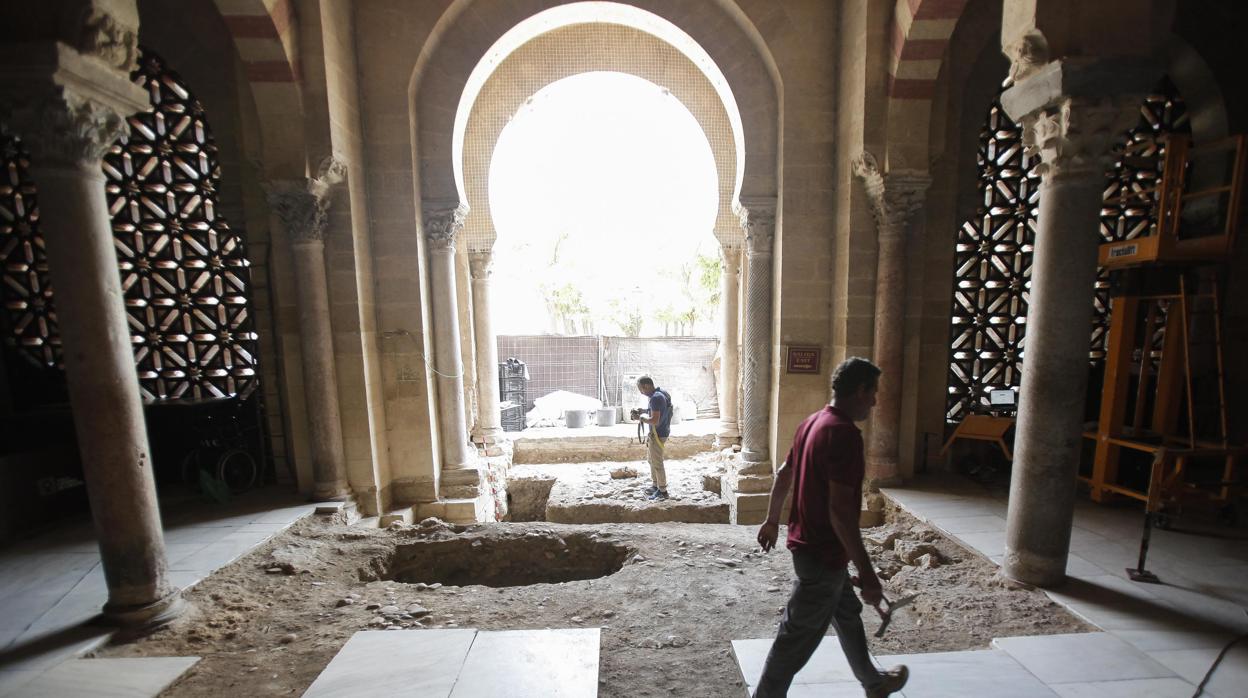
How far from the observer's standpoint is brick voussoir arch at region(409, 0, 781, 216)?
6281 mm

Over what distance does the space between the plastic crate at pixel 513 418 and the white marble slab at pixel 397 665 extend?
8.66 meters

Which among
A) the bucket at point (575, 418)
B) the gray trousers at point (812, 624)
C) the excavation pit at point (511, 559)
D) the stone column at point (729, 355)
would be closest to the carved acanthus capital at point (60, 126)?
the excavation pit at point (511, 559)

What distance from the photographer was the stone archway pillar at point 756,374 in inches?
261

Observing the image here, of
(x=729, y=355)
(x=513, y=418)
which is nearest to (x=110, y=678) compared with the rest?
(x=729, y=355)

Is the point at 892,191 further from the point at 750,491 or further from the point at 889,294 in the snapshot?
the point at 750,491

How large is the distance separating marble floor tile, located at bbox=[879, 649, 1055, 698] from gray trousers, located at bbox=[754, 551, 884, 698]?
1.62 ft

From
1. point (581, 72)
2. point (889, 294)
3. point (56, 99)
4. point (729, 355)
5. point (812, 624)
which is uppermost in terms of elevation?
point (581, 72)

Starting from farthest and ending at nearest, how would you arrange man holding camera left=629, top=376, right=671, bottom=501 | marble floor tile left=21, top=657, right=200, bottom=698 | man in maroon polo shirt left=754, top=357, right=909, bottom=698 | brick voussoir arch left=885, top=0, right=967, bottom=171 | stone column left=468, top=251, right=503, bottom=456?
stone column left=468, top=251, right=503, bottom=456 → man holding camera left=629, top=376, right=671, bottom=501 → brick voussoir arch left=885, top=0, right=967, bottom=171 → marble floor tile left=21, top=657, right=200, bottom=698 → man in maroon polo shirt left=754, top=357, right=909, bottom=698

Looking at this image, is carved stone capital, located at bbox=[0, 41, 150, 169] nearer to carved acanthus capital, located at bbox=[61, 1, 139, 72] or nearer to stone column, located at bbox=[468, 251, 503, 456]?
carved acanthus capital, located at bbox=[61, 1, 139, 72]

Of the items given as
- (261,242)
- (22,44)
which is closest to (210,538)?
(261,242)

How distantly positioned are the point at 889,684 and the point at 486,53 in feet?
23.5

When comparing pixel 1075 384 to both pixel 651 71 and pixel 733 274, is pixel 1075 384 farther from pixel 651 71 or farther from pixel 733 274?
pixel 651 71

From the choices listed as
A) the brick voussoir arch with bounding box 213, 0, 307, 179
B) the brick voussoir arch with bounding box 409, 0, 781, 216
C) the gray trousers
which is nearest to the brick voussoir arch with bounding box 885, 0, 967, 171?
the brick voussoir arch with bounding box 409, 0, 781, 216

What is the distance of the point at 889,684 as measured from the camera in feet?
8.50
